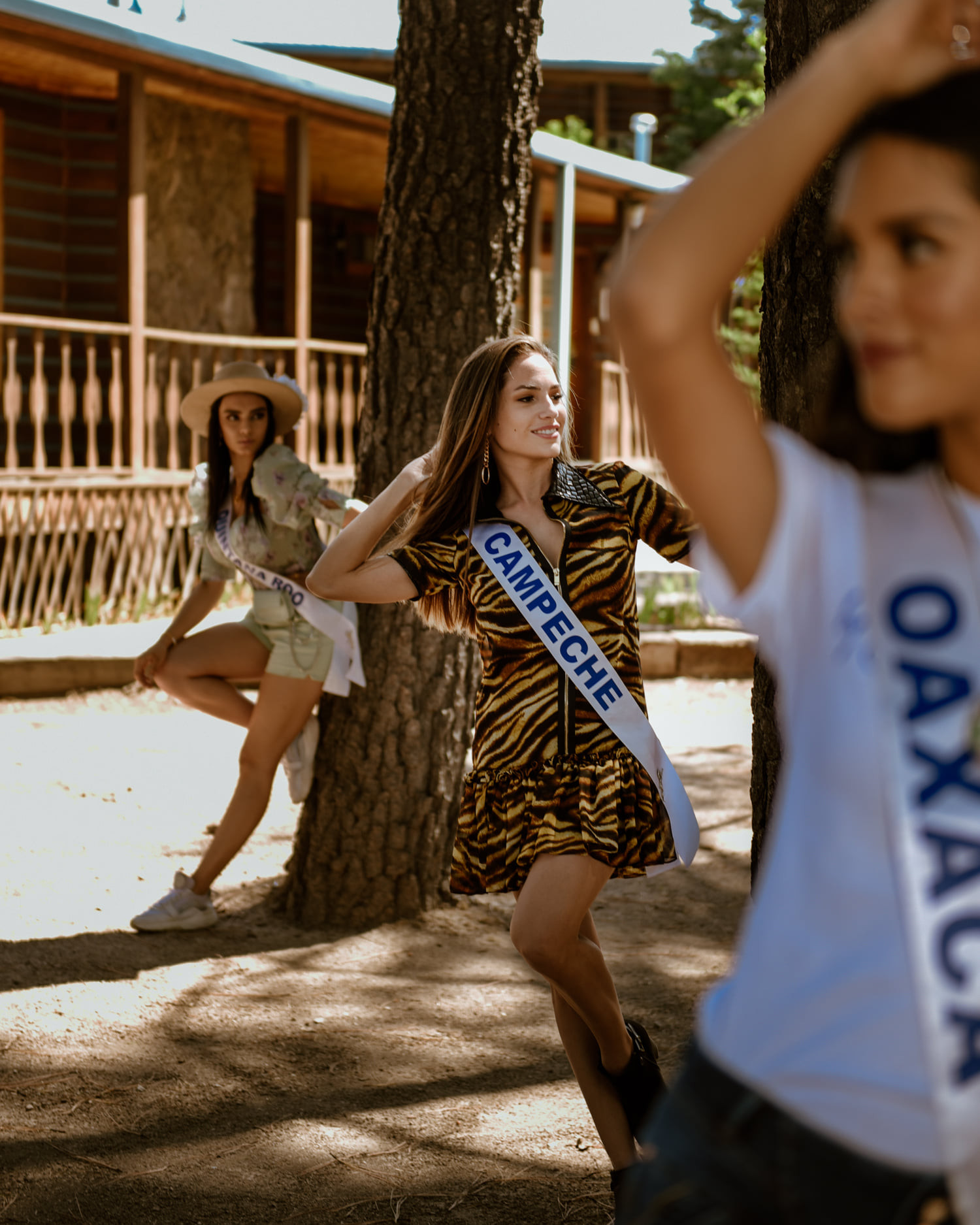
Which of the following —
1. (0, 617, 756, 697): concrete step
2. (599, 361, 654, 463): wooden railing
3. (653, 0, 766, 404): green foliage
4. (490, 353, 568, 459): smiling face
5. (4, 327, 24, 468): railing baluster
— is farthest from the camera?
(653, 0, 766, 404): green foliage

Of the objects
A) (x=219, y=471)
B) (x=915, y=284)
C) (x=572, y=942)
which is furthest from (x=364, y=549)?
(x=915, y=284)

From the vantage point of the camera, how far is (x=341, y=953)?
512 cm

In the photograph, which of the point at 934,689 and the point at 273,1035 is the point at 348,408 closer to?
the point at 273,1035

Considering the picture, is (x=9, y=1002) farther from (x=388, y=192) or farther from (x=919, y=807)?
(x=919, y=807)

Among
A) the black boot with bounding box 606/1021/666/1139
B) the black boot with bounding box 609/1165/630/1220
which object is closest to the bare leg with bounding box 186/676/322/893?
the black boot with bounding box 606/1021/666/1139

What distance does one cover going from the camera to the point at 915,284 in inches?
A: 48.6

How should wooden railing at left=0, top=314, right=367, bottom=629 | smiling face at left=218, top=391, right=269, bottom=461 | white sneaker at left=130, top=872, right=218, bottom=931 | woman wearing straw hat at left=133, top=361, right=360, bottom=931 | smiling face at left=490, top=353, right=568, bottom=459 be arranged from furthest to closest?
wooden railing at left=0, top=314, right=367, bottom=629 → smiling face at left=218, top=391, right=269, bottom=461 → woman wearing straw hat at left=133, top=361, right=360, bottom=931 → white sneaker at left=130, top=872, right=218, bottom=931 → smiling face at left=490, top=353, right=568, bottom=459

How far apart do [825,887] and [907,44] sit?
731 mm

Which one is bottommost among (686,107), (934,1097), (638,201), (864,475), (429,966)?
(429,966)

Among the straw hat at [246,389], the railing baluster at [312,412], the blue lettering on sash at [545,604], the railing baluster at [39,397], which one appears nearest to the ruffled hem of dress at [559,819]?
the blue lettering on sash at [545,604]

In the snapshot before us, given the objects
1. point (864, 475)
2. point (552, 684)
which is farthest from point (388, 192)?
point (864, 475)

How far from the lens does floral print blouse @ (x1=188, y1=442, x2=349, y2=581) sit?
5.34m

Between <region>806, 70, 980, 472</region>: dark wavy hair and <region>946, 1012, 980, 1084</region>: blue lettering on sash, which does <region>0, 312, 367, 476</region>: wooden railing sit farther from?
<region>946, 1012, 980, 1084</region>: blue lettering on sash

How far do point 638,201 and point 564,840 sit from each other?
15.4 m
